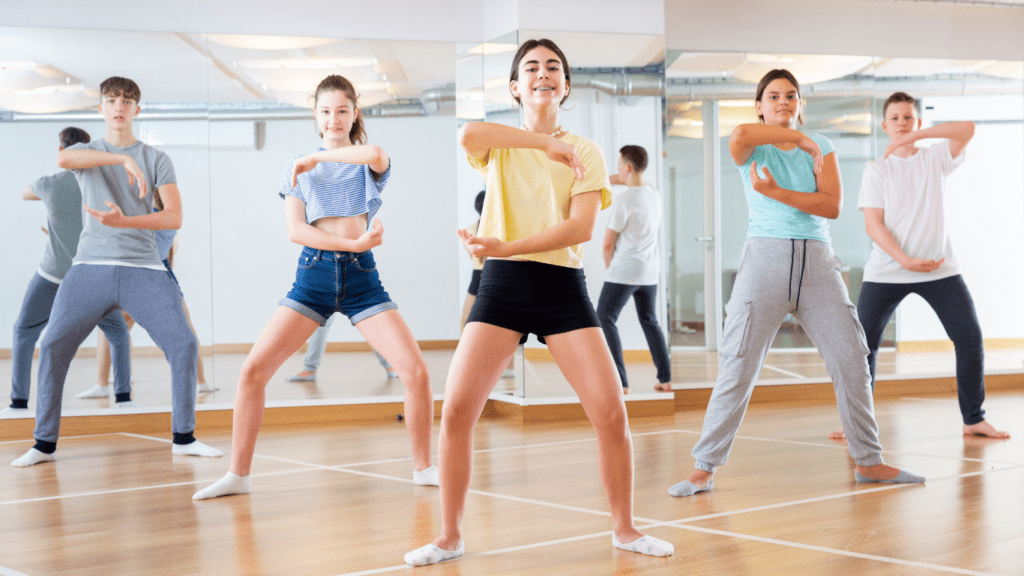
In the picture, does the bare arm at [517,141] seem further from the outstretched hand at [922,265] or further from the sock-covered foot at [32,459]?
the sock-covered foot at [32,459]

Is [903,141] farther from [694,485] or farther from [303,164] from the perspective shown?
[303,164]

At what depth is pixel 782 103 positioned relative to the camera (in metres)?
3.45

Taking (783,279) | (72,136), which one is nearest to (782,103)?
(783,279)

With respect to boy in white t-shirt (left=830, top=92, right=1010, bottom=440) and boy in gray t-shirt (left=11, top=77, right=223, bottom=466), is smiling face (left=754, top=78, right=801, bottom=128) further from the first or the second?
boy in gray t-shirt (left=11, top=77, right=223, bottom=466)

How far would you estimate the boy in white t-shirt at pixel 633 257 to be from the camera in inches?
227

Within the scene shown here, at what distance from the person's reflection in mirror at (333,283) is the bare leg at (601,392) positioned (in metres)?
1.03

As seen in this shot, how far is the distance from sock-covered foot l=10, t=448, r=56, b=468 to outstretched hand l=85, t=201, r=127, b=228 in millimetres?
1111

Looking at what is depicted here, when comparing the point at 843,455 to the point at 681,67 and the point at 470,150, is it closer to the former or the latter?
the point at 470,150

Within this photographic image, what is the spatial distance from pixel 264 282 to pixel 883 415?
12.1 ft

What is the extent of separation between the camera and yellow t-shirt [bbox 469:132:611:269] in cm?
256

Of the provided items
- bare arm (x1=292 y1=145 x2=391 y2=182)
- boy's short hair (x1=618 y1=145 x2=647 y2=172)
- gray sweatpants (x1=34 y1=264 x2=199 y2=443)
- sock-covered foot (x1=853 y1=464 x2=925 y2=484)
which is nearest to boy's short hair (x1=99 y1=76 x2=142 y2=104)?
gray sweatpants (x1=34 y1=264 x2=199 y2=443)

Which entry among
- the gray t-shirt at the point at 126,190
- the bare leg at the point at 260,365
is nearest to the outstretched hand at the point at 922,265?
the bare leg at the point at 260,365

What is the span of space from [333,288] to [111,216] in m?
1.18

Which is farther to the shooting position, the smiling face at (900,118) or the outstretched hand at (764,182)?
the smiling face at (900,118)
